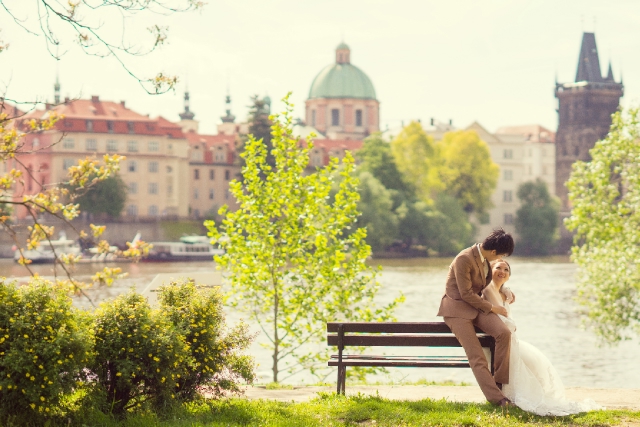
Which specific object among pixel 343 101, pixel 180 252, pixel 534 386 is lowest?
pixel 180 252

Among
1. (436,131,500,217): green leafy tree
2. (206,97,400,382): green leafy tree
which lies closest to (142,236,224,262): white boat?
(436,131,500,217): green leafy tree

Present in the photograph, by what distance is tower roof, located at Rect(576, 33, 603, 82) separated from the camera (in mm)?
Answer: 98812

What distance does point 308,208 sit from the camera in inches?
585

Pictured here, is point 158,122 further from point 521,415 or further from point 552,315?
point 521,415

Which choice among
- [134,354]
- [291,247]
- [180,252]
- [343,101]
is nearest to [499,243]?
[134,354]

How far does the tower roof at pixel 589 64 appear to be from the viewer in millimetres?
98812

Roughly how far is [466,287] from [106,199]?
232ft

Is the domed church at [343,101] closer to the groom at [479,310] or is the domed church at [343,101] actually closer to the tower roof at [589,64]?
the tower roof at [589,64]

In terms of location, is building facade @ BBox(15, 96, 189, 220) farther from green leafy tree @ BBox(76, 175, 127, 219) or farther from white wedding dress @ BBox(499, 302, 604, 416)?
white wedding dress @ BBox(499, 302, 604, 416)

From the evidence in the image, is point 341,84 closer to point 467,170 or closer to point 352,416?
point 467,170

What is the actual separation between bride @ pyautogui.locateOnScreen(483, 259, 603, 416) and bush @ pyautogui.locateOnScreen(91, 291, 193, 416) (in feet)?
7.80

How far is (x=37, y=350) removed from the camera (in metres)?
6.50

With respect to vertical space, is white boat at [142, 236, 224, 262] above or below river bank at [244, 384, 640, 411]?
below

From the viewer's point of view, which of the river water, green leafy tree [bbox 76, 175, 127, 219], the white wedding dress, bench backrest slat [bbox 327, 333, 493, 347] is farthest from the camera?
green leafy tree [bbox 76, 175, 127, 219]
